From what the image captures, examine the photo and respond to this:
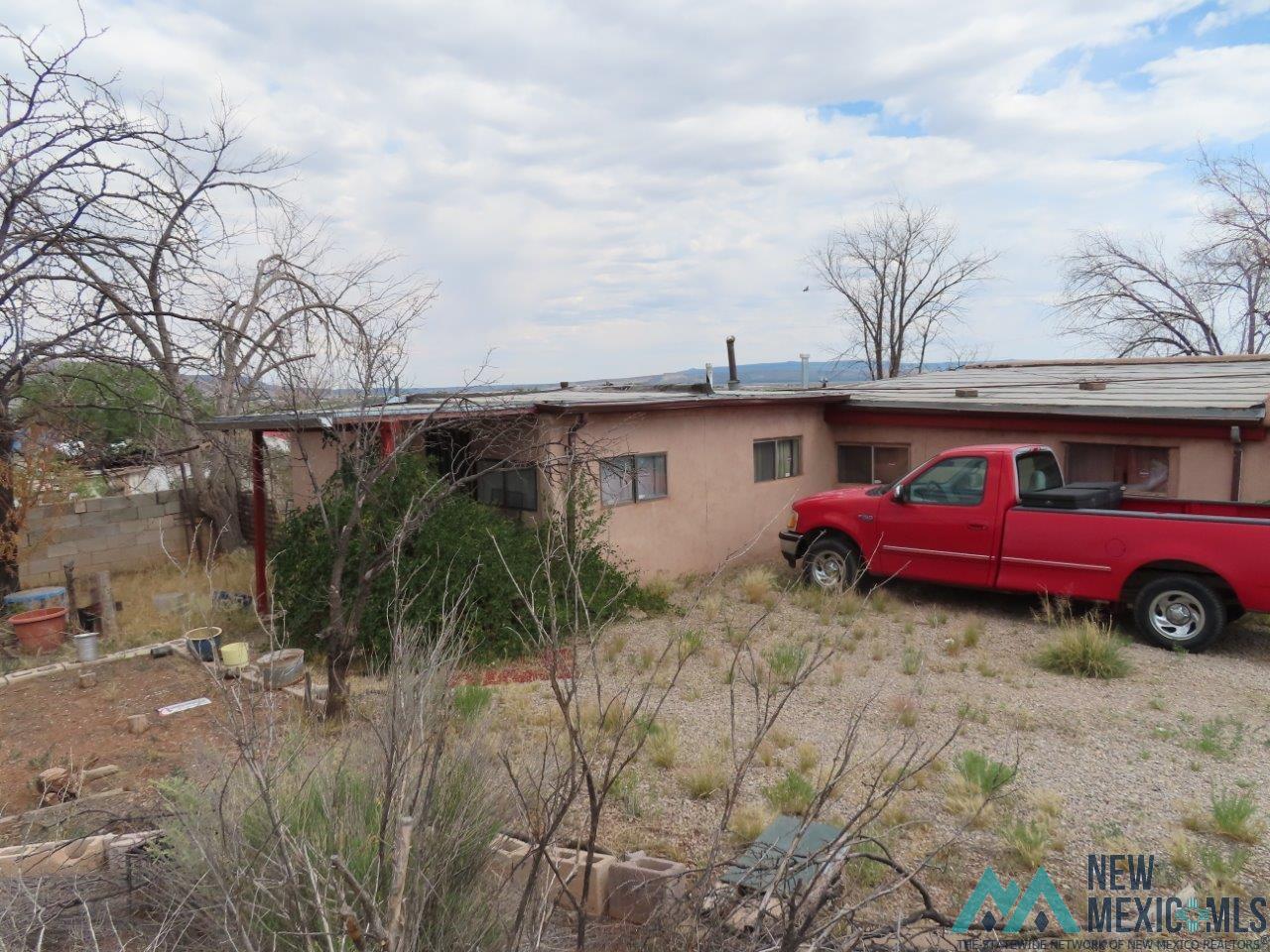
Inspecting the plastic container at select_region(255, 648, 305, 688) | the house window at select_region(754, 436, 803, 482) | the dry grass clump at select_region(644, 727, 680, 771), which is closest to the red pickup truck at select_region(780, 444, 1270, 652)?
the house window at select_region(754, 436, 803, 482)

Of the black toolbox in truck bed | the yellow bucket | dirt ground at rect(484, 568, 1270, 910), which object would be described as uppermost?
the black toolbox in truck bed

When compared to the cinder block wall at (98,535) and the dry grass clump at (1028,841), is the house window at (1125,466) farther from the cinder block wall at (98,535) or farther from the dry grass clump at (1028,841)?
the cinder block wall at (98,535)

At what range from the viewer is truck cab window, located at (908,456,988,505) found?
32.0ft

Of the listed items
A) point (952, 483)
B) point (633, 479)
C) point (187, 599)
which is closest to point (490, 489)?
point (633, 479)

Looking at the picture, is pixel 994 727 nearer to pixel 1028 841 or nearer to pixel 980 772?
pixel 980 772

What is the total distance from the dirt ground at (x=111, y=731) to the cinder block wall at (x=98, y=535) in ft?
21.3

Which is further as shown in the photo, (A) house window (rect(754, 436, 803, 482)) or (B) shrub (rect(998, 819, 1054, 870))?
(A) house window (rect(754, 436, 803, 482))

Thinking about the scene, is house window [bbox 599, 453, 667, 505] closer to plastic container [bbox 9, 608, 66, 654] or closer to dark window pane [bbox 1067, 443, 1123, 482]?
dark window pane [bbox 1067, 443, 1123, 482]

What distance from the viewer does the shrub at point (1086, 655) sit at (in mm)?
7656

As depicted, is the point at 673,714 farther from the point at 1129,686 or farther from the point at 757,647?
the point at 1129,686

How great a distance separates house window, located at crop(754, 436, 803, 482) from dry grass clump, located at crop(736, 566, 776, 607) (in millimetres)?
2566

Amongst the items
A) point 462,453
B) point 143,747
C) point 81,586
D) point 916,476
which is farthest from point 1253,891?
point 81,586

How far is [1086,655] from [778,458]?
22.4 ft

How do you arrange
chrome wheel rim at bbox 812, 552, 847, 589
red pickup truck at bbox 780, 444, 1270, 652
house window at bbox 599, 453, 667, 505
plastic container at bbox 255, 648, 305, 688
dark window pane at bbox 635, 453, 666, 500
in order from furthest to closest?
dark window pane at bbox 635, 453, 666, 500 → house window at bbox 599, 453, 667, 505 → chrome wheel rim at bbox 812, 552, 847, 589 → red pickup truck at bbox 780, 444, 1270, 652 → plastic container at bbox 255, 648, 305, 688
